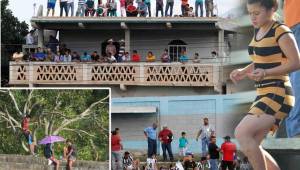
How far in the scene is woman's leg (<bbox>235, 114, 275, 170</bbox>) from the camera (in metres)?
5.61

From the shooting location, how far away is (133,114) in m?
20.4

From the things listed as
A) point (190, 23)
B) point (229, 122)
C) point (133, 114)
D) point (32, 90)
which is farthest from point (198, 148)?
point (229, 122)

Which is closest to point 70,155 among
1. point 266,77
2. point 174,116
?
point 174,116

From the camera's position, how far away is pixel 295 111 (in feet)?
20.0

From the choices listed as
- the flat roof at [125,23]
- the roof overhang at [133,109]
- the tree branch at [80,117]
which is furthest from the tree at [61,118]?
the flat roof at [125,23]

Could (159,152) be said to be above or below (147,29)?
below

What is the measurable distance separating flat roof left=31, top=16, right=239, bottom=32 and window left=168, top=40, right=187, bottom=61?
2.44 ft

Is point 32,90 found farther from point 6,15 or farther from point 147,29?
point 6,15

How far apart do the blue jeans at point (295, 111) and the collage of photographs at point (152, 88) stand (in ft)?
0.03

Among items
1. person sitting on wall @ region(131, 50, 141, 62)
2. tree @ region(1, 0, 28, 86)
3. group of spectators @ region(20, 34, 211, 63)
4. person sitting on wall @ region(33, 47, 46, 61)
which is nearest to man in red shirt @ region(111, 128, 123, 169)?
group of spectators @ region(20, 34, 211, 63)

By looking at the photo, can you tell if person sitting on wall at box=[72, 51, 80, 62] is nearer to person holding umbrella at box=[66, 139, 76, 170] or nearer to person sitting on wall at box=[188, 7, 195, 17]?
person sitting on wall at box=[188, 7, 195, 17]

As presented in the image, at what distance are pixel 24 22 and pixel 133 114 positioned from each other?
10308mm

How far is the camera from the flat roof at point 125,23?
77.4 ft

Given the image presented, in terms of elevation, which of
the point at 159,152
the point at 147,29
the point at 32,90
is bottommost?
the point at 159,152
